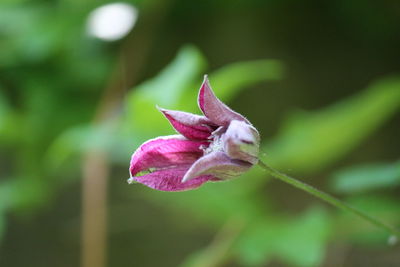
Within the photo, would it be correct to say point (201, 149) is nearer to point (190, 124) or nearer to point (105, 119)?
point (190, 124)

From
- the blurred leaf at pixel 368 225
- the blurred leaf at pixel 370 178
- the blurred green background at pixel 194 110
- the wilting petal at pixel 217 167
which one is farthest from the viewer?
the blurred green background at pixel 194 110

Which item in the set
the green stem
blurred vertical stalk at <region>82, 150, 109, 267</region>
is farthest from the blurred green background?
the green stem

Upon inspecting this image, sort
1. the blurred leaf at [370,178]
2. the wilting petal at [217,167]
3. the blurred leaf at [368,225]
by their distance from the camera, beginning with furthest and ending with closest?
the blurred leaf at [368,225], the blurred leaf at [370,178], the wilting petal at [217,167]

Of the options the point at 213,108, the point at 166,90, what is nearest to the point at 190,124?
the point at 213,108

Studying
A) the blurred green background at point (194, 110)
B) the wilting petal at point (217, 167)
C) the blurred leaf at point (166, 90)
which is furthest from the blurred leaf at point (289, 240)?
the wilting petal at point (217, 167)

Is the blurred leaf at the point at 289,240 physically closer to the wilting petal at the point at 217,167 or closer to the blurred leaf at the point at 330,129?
the blurred leaf at the point at 330,129

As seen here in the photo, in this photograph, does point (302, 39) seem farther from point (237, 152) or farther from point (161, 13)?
point (237, 152)

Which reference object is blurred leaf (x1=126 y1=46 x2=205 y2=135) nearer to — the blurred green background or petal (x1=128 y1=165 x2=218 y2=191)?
the blurred green background
